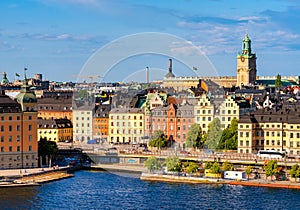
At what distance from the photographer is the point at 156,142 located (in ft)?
167

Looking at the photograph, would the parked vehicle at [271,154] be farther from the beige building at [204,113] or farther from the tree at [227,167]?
the beige building at [204,113]

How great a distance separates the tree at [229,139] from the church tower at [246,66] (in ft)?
157

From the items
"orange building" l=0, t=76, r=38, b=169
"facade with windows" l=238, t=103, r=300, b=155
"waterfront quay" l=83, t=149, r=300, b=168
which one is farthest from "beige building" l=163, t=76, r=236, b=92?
"orange building" l=0, t=76, r=38, b=169

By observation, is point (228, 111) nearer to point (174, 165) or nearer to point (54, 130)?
point (174, 165)

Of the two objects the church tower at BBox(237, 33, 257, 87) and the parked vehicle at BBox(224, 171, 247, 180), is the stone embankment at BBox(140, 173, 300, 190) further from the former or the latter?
the church tower at BBox(237, 33, 257, 87)

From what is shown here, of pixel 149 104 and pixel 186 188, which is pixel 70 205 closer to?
pixel 186 188

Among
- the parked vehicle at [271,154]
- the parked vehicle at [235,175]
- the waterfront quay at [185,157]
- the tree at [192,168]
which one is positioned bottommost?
the parked vehicle at [235,175]

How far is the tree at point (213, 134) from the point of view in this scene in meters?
47.9

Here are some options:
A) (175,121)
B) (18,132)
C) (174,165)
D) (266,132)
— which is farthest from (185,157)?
(18,132)

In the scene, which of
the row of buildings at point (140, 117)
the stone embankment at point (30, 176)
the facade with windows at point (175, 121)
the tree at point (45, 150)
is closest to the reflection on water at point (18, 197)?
the stone embankment at point (30, 176)

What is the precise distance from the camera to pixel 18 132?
4353 centimetres

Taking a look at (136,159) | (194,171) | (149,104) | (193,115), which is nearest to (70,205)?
(194,171)

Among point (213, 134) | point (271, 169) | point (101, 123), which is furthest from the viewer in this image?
point (101, 123)

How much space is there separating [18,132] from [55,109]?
22882mm
